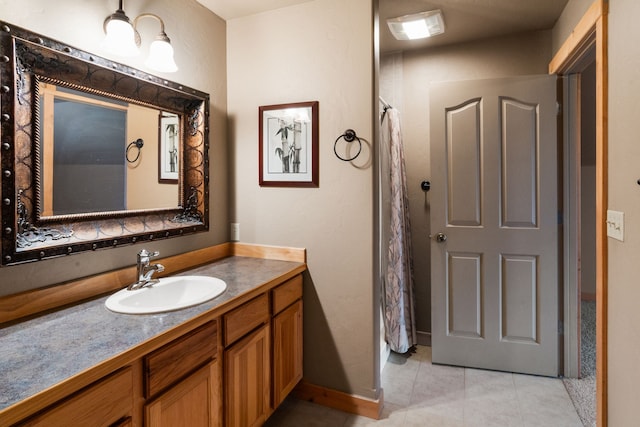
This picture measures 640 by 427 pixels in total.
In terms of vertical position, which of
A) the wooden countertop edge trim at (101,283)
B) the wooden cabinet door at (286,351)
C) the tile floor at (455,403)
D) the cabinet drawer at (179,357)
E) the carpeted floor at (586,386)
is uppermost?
the wooden countertop edge trim at (101,283)

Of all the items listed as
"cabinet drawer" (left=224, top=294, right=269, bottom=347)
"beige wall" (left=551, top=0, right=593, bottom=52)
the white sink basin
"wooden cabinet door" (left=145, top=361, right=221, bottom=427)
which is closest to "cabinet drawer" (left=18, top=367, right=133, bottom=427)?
"wooden cabinet door" (left=145, top=361, right=221, bottom=427)

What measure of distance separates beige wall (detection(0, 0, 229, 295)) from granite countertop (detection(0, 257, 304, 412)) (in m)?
0.17

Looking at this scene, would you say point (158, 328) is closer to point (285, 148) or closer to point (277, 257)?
point (277, 257)

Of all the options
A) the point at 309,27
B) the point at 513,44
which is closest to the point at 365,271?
the point at 309,27

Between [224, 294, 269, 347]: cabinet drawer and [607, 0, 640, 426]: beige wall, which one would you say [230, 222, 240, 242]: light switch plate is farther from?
[607, 0, 640, 426]: beige wall

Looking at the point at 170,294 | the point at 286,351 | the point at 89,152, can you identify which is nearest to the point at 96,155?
the point at 89,152

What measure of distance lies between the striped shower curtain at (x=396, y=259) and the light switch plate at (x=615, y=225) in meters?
1.30

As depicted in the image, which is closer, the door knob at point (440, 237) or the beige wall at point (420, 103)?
the door knob at point (440, 237)

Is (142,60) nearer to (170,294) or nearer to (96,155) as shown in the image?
(96,155)

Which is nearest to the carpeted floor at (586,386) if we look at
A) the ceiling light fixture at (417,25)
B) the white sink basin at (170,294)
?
the white sink basin at (170,294)

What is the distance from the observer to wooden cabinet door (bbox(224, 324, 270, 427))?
1504mm

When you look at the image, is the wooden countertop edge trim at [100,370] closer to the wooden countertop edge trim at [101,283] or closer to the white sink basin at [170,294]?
the white sink basin at [170,294]

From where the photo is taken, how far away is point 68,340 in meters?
1.09

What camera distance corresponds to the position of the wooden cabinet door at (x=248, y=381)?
4.93 feet
